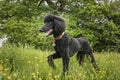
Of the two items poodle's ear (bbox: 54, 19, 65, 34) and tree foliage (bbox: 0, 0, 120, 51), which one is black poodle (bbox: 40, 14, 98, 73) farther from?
tree foliage (bbox: 0, 0, 120, 51)

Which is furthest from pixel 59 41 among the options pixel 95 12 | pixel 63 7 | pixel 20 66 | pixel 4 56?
pixel 63 7

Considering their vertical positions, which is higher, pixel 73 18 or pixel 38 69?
pixel 38 69

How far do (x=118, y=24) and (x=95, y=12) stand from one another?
7.46 ft

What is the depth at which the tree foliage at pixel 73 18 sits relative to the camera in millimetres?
19594

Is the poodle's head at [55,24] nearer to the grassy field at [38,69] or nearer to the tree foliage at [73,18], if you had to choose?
the grassy field at [38,69]

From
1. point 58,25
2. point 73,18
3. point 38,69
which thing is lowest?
point 73,18

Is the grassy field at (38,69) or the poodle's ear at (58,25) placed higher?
the poodle's ear at (58,25)

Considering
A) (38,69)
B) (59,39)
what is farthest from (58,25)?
(38,69)

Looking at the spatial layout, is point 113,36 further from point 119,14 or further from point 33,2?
point 33,2

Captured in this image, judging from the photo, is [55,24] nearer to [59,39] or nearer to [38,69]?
A: [59,39]

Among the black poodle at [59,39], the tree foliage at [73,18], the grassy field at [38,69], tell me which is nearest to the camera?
the grassy field at [38,69]

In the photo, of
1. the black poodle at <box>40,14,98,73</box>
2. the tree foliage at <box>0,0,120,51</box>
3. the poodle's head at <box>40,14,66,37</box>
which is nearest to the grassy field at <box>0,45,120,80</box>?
the black poodle at <box>40,14,98,73</box>

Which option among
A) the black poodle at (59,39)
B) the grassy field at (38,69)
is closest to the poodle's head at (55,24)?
the black poodle at (59,39)

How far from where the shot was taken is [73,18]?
20703mm
